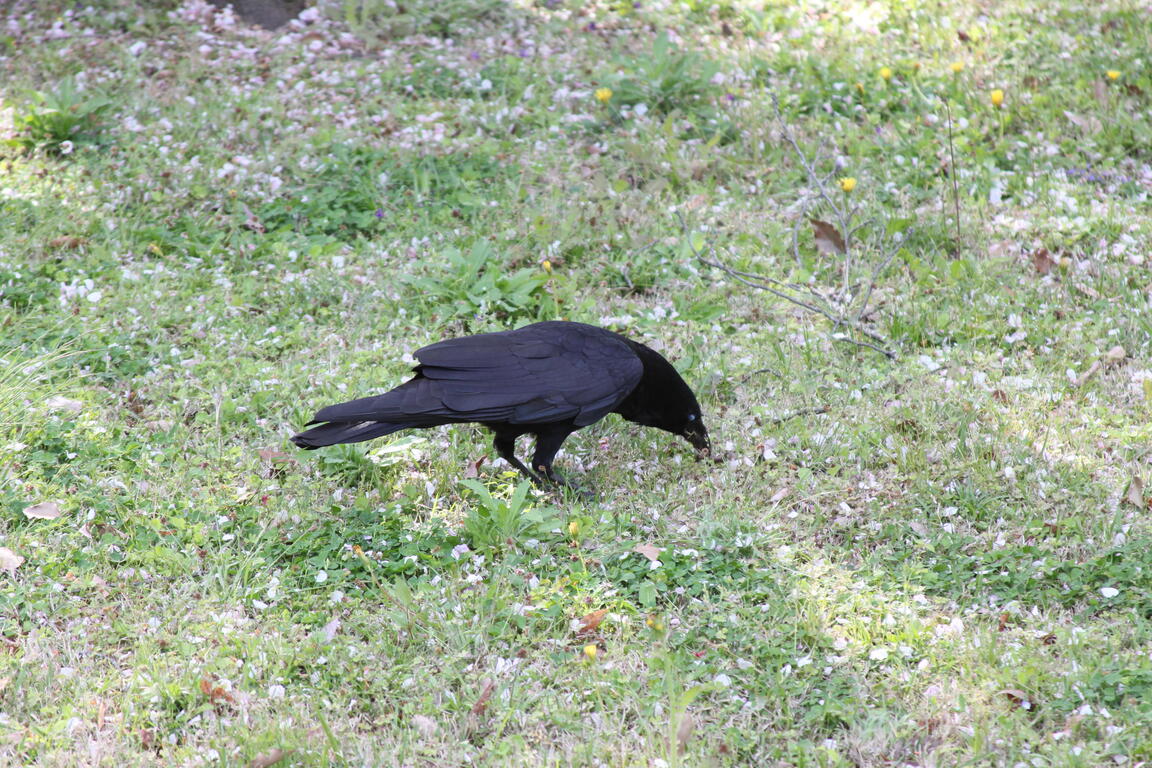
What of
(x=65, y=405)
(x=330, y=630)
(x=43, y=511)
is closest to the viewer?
(x=330, y=630)

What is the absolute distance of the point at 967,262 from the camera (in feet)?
19.2

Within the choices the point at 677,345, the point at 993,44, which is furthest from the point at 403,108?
the point at 993,44

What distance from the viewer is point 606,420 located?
5.20m

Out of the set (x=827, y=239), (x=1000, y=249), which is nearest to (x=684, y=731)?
(x=827, y=239)

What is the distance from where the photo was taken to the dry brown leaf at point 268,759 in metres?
3.04

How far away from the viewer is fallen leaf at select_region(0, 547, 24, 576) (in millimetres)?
3883

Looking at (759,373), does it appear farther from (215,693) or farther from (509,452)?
(215,693)

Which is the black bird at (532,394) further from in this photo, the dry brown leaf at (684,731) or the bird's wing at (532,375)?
the dry brown leaf at (684,731)

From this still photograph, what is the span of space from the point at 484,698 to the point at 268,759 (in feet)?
2.20

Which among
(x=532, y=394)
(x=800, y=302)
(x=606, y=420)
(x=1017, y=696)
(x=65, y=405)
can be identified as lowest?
(x=606, y=420)

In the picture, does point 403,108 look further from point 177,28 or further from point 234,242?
point 177,28

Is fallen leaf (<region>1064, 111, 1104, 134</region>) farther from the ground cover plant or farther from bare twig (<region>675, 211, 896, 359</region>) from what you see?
bare twig (<region>675, 211, 896, 359</region>)

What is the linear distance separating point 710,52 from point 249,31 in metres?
3.64

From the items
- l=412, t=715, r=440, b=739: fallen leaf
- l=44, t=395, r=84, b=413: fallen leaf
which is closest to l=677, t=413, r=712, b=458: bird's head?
l=412, t=715, r=440, b=739: fallen leaf
